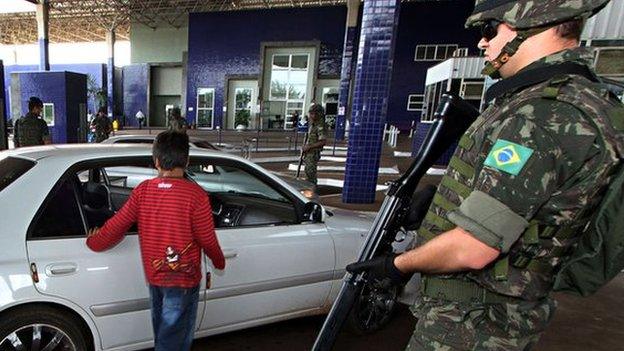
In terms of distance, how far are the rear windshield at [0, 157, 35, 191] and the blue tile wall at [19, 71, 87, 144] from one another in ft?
27.3

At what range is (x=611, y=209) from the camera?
1.10m

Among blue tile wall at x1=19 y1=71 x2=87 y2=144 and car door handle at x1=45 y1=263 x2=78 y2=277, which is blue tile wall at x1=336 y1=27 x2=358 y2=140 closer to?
blue tile wall at x1=19 y1=71 x2=87 y2=144

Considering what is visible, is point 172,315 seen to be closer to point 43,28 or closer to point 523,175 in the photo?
point 523,175

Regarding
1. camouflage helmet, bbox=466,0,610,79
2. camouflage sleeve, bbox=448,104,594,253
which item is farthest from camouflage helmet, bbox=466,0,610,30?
camouflage sleeve, bbox=448,104,594,253

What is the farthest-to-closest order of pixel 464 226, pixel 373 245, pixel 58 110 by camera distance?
pixel 58 110
pixel 373 245
pixel 464 226

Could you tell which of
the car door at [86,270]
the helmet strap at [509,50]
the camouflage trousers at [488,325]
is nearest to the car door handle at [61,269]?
the car door at [86,270]

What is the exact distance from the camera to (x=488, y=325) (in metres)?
1.21

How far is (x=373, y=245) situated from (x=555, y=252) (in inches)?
28.2

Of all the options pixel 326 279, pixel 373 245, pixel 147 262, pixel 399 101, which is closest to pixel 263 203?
pixel 326 279

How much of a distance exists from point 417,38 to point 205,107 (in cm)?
1565

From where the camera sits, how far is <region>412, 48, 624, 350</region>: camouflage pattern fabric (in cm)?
103

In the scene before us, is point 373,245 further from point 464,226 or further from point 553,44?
point 553,44

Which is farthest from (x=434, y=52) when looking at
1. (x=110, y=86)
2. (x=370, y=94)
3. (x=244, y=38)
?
(x=110, y=86)

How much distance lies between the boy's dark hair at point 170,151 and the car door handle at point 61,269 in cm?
71
